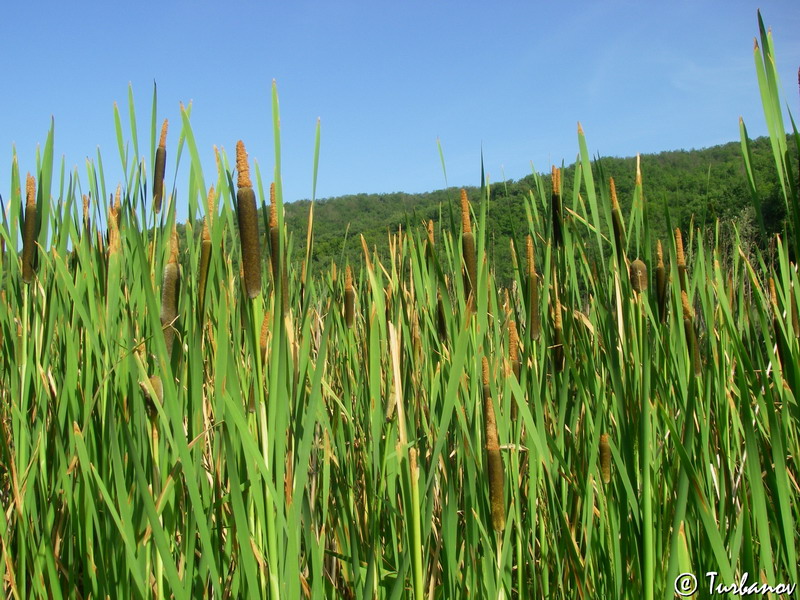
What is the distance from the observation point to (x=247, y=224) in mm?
802

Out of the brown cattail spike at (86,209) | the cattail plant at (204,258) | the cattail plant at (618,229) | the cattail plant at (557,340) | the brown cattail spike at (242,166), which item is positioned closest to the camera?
the brown cattail spike at (242,166)

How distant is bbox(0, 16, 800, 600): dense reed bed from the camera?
34.0 inches

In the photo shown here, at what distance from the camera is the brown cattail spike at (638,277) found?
1171mm

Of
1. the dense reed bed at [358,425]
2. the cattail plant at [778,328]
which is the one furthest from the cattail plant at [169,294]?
the cattail plant at [778,328]

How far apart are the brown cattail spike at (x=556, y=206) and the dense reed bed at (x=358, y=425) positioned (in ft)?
0.05

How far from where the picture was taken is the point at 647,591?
98 centimetres

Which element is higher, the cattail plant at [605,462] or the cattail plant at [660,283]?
the cattail plant at [660,283]

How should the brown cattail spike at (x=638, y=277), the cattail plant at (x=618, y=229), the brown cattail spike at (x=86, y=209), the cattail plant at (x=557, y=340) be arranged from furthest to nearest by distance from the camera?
the brown cattail spike at (x=86, y=209) → the cattail plant at (x=557, y=340) → the cattail plant at (x=618, y=229) → the brown cattail spike at (x=638, y=277)

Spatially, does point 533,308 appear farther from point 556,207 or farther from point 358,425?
point 358,425

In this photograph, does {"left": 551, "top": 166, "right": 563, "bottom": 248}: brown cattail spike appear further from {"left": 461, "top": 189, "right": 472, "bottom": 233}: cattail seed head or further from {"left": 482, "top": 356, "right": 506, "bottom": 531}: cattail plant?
{"left": 482, "top": 356, "right": 506, "bottom": 531}: cattail plant

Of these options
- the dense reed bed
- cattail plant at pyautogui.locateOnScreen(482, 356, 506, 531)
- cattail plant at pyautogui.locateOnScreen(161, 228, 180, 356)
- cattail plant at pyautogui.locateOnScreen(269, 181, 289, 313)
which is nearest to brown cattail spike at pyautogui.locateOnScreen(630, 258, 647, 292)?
the dense reed bed

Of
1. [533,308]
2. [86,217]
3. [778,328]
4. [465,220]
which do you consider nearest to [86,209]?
[86,217]

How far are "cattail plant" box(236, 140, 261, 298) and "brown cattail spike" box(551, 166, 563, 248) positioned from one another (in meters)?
0.85

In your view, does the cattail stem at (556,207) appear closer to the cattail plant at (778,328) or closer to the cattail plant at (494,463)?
the cattail plant at (778,328)
